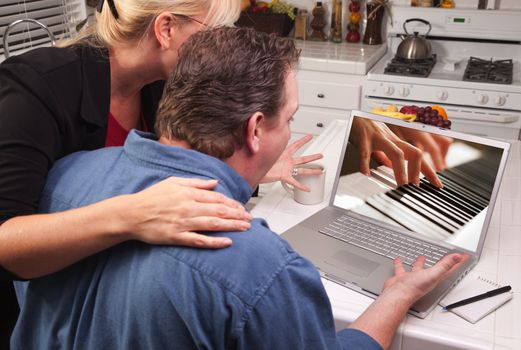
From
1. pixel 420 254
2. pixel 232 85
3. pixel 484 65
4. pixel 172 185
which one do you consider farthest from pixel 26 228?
pixel 484 65

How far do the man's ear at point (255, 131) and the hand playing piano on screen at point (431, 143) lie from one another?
0.60 metres

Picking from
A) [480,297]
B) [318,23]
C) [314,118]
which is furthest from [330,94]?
[480,297]

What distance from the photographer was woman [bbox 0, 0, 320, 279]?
0.75 metres

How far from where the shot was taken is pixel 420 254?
4.07 feet

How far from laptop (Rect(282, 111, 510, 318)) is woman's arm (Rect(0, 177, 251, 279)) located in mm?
500

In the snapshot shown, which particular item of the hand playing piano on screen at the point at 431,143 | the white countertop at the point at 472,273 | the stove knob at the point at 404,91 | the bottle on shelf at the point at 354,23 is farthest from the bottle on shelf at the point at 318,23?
the hand playing piano on screen at the point at 431,143

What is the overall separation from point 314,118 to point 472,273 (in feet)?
7.43

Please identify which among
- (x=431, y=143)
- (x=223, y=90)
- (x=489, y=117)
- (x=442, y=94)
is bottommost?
(x=489, y=117)

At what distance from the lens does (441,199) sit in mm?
1284

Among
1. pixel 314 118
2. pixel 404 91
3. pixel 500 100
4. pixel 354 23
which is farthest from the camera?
pixel 354 23

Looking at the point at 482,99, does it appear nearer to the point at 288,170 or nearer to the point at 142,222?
the point at 288,170

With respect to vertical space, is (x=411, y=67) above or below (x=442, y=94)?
above

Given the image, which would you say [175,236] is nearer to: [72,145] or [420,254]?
[72,145]

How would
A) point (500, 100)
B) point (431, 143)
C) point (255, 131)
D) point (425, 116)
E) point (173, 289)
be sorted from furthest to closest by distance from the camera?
point (500, 100)
point (425, 116)
point (431, 143)
point (255, 131)
point (173, 289)
